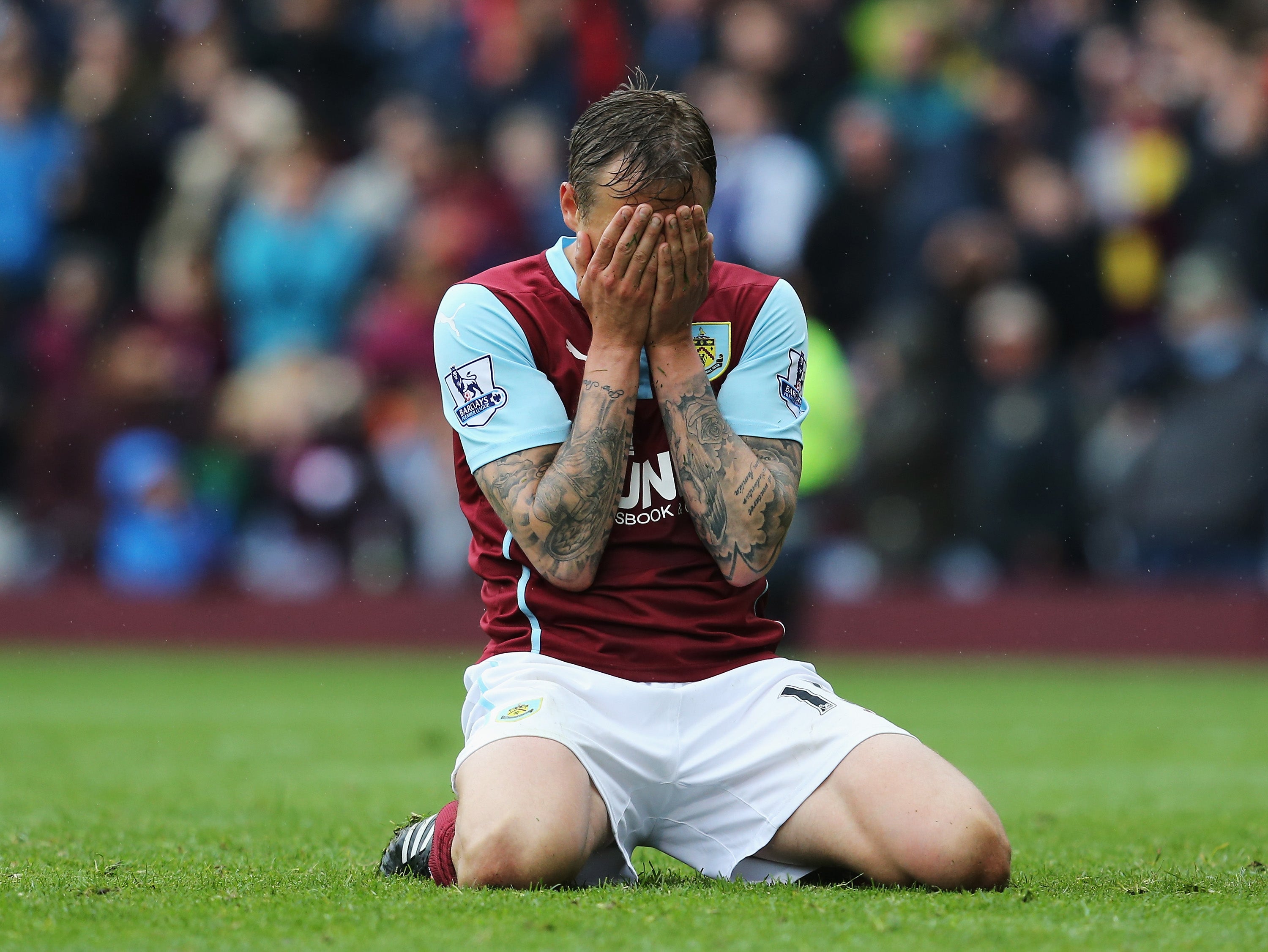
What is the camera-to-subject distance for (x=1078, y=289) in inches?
476

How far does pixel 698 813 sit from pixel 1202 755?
409 centimetres

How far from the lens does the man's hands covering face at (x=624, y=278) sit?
3.84 meters

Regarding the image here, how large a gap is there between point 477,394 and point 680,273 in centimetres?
54

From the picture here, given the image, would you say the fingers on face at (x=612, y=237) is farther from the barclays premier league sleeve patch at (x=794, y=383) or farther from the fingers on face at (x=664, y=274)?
the barclays premier league sleeve patch at (x=794, y=383)

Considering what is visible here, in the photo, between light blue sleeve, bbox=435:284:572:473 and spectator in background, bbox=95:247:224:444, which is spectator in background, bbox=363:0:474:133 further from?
light blue sleeve, bbox=435:284:572:473

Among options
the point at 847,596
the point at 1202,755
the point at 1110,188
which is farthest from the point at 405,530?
the point at 1202,755

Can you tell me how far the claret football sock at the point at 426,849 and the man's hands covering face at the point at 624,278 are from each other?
3.60ft

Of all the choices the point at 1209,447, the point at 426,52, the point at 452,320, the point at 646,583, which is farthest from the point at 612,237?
the point at 426,52

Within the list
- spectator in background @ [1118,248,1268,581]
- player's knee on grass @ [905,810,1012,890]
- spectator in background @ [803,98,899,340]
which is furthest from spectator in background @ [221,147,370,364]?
player's knee on grass @ [905,810,1012,890]

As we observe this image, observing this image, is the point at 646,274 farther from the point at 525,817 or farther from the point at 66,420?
the point at 66,420

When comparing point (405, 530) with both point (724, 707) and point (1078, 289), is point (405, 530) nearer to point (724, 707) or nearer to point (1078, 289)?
point (1078, 289)

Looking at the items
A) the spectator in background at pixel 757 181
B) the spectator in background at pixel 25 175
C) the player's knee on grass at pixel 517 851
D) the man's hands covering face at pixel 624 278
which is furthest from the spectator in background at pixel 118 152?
the player's knee on grass at pixel 517 851

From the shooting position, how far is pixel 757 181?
39.0 feet

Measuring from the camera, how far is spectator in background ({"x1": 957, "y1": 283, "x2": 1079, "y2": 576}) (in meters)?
11.4
